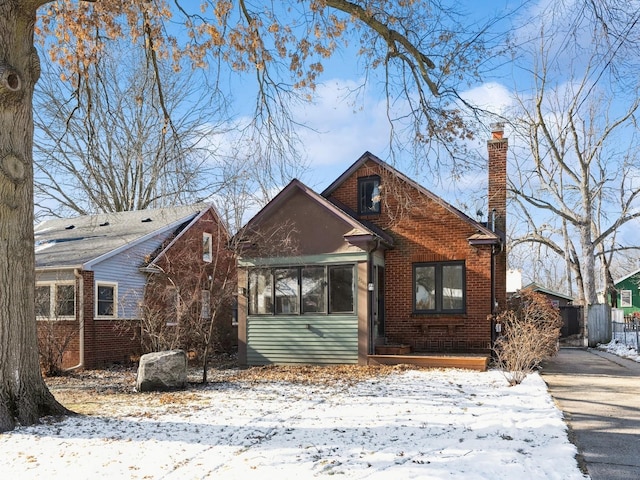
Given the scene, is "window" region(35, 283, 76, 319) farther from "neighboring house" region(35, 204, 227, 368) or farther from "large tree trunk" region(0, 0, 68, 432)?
"large tree trunk" region(0, 0, 68, 432)

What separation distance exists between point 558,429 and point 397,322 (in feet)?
27.4

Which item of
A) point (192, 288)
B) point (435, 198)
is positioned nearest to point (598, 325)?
point (435, 198)

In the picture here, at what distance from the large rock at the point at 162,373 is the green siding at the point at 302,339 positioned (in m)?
4.24

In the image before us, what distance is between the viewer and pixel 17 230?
23.7ft

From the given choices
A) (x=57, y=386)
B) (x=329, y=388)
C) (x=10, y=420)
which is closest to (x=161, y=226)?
(x=57, y=386)

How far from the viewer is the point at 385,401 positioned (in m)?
8.48

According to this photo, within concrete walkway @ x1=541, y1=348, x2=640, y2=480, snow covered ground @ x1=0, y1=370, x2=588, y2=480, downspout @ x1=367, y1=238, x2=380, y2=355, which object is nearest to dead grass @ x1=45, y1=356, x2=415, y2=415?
snow covered ground @ x1=0, y1=370, x2=588, y2=480

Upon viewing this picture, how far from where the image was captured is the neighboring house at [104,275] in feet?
50.6

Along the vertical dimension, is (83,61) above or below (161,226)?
above

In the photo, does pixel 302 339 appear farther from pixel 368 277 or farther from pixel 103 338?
pixel 103 338

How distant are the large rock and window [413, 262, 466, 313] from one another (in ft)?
22.2

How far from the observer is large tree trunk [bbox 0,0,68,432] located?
704cm

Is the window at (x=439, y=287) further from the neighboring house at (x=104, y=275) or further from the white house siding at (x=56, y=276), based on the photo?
the white house siding at (x=56, y=276)

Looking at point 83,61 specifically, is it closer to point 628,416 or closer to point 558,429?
point 558,429
